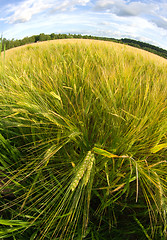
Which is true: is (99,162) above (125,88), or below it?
below

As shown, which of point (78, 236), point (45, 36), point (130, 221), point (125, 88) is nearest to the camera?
point (78, 236)

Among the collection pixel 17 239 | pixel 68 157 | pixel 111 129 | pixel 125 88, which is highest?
pixel 125 88

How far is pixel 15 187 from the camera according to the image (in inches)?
26.4

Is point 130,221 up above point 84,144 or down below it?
below

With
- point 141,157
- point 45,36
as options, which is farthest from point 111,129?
point 45,36

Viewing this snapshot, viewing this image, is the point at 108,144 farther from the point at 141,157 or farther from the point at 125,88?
the point at 125,88

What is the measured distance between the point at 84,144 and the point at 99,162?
88 mm

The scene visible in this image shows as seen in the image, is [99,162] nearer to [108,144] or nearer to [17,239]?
[108,144]

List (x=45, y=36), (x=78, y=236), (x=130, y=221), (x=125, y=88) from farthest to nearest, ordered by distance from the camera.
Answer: (x=45, y=36)
(x=125, y=88)
(x=130, y=221)
(x=78, y=236)

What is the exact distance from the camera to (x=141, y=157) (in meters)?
0.71

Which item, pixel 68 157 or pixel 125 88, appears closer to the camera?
pixel 68 157

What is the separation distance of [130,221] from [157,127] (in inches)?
14.8

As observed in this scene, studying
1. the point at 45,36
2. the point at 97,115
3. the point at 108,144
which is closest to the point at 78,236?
the point at 108,144

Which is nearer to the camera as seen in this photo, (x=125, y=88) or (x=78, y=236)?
(x=78, y=236)
